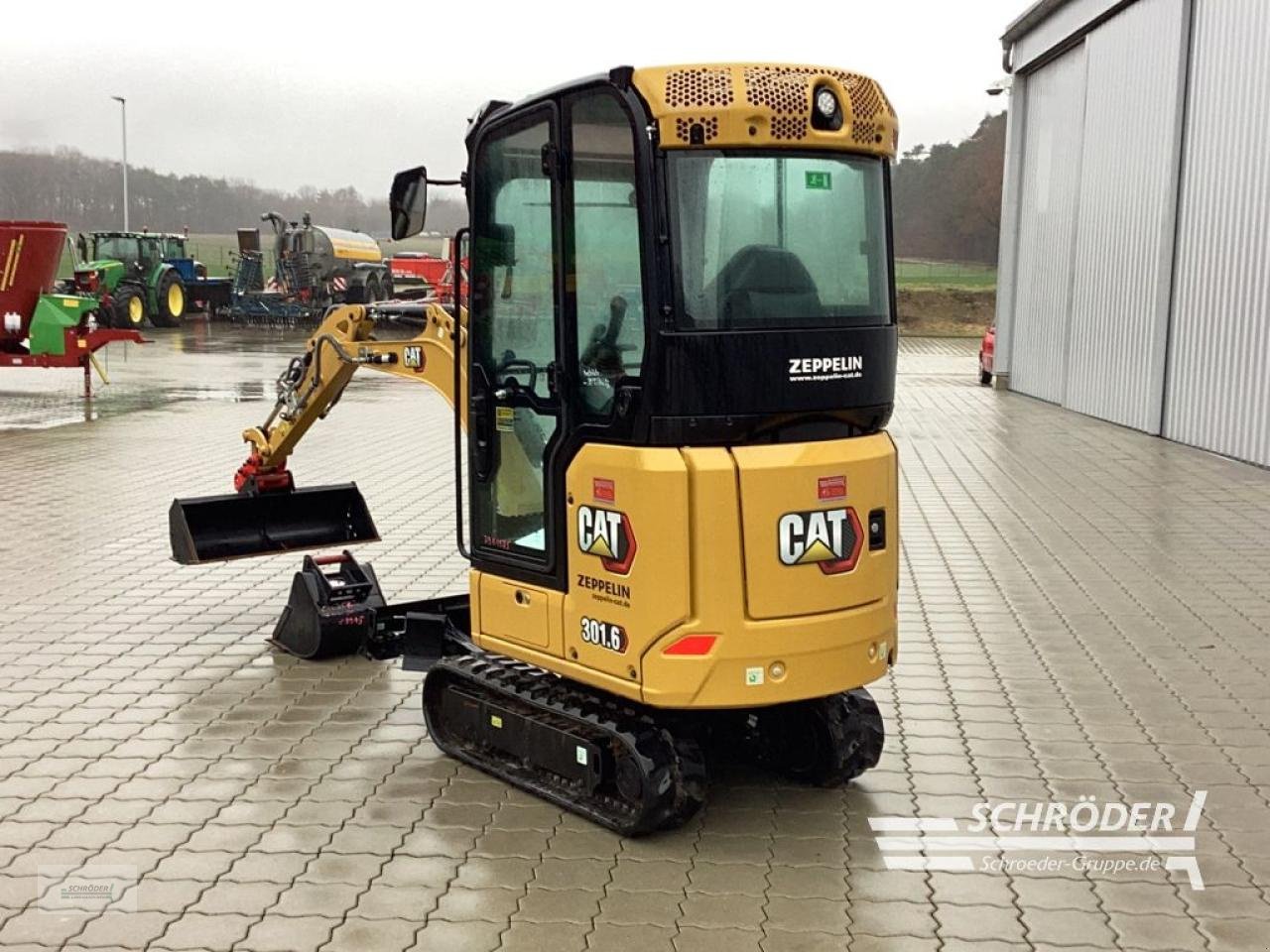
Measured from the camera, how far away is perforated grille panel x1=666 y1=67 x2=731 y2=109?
15.7ft

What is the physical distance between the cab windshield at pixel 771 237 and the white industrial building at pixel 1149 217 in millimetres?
11667

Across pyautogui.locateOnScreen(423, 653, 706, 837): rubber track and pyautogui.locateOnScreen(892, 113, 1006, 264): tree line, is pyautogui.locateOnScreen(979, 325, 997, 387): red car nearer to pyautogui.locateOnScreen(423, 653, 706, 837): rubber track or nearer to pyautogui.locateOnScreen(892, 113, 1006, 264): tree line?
pyautogui.locateOnScreen(423, 653, 706, 837): rubber track

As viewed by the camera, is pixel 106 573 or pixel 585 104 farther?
pixel 106 573

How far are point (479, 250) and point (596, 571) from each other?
4.76ft

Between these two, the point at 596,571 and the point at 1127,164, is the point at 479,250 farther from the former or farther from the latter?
the point at 1127,164

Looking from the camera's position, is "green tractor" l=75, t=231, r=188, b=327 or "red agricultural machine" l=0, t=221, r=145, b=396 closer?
"red agricultural machine" l=0, t=221, r=145, b=396

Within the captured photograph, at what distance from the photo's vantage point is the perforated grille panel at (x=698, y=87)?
4.78m

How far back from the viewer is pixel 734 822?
17.7 feet

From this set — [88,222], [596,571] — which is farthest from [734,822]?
[88,222]

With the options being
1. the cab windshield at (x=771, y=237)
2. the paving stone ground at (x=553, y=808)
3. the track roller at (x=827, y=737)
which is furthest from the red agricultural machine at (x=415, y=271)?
the cab windshield at (x=771, y=237)

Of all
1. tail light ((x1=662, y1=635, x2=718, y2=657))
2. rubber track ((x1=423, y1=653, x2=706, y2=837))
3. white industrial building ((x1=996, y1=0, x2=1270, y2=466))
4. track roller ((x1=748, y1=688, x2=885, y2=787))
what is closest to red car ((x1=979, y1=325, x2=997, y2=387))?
white industrial building ((x1=996, y1=0, x2=1270, y2=466))
